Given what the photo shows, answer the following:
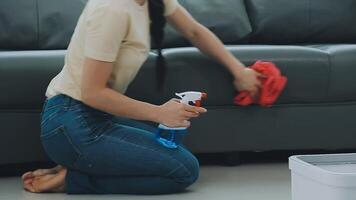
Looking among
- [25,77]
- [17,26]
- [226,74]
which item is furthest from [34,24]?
[226,74]

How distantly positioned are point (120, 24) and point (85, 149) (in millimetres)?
398

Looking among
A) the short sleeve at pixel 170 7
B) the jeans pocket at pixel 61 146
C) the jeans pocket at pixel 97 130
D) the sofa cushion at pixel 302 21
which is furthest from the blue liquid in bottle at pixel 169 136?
the sofa cushion at pixel 302 21

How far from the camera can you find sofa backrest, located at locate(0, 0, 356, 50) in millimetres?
2848

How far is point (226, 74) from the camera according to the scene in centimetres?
251

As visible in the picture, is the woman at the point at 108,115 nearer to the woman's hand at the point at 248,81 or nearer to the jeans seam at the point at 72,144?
the jeans seam at the point at 72,144

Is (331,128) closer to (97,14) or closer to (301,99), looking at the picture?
(301,99)

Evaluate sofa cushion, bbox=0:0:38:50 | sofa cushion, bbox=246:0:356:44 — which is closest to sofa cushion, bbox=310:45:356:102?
sofa cushion, bbox=246:0:356:44

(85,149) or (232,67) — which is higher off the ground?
(232,67)

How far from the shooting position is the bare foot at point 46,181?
228 cm

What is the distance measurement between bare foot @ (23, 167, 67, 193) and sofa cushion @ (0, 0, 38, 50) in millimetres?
705

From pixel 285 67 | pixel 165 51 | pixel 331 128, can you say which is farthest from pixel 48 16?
pixel 331 128

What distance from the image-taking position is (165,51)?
2.54 m

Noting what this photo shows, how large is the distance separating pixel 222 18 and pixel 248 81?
634mm

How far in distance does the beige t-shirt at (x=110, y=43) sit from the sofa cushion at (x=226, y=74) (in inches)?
8.6
